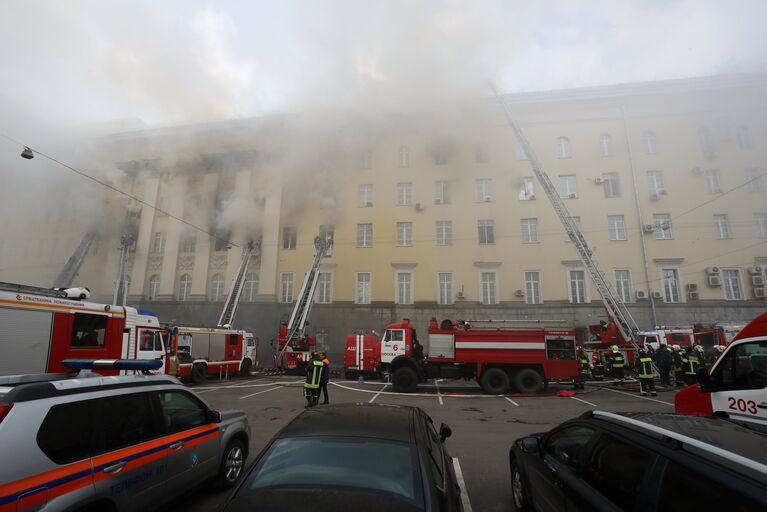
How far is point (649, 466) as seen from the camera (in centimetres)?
219

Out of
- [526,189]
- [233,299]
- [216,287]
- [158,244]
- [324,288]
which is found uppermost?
[526,189]

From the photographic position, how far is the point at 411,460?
234cm

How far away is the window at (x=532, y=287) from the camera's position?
74.4 feet

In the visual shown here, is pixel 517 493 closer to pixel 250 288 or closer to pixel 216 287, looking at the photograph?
pixel 250 288

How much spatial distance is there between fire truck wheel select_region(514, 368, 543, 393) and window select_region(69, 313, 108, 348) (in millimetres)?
11681

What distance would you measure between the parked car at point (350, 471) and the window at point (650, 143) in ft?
90.1

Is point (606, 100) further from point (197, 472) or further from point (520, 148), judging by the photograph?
point (197, 472)

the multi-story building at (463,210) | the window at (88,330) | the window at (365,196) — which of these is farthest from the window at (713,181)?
the window at (88,330)

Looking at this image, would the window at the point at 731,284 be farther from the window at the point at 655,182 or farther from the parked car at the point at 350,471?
the parked car at the point at 350,471

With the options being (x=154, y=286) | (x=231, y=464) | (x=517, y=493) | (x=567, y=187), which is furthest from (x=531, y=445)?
(x=154, y=286)

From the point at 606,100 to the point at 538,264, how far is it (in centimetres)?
1140

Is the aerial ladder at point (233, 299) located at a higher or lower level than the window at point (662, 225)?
lower

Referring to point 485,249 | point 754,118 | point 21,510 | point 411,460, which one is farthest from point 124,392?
point 754,118

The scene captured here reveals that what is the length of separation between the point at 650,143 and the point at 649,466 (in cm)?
2764
